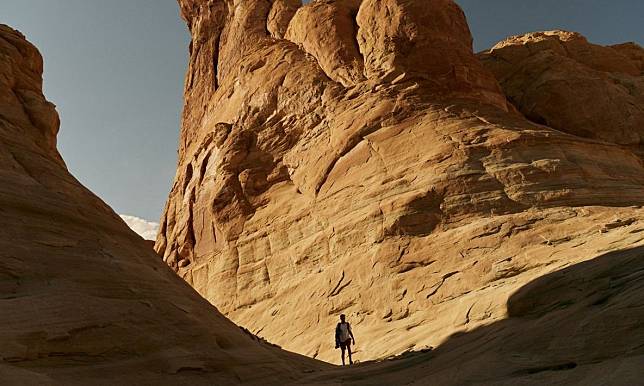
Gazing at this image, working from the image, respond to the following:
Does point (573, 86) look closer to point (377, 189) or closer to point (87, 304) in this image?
point (377, 189)

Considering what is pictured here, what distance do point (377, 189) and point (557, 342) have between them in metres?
13.5

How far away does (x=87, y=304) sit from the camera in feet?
28.9

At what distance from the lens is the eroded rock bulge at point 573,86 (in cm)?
2842

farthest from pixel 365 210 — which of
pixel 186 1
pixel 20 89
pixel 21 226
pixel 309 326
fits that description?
pixel 186 1

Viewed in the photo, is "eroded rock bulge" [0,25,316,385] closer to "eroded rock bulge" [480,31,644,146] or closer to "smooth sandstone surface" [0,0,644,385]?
"smooth sandstone surface" [0,0,644,385]

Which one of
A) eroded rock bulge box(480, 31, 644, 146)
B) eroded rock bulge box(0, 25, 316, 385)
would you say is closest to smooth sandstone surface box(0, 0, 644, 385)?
eroded rock bulge box(0, 25, 316, 385)

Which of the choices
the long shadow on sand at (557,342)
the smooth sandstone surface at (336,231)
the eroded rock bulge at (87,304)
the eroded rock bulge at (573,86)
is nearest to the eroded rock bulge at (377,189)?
the smooth sandstone surface at (336,231)

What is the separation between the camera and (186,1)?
143 ft

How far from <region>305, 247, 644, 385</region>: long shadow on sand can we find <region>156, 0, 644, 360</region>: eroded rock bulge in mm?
2707

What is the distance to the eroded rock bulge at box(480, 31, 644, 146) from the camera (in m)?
28.4

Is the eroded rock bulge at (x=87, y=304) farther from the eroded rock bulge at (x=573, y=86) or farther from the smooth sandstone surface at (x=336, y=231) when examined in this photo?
the eroded rock bulge at (x=573, y=86)

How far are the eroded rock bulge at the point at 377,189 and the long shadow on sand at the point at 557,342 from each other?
8.88 feet

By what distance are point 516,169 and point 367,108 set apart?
691cm

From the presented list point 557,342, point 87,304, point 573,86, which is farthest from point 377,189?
point 573,86
